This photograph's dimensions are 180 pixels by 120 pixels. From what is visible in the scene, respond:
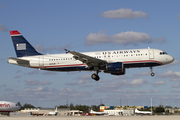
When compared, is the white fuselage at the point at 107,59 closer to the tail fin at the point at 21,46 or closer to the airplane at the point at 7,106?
the tail fin at the point at 21,46

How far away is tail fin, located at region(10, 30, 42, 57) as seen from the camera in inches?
2170

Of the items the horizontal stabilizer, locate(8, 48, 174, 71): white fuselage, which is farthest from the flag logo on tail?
the horizontal stabilizer

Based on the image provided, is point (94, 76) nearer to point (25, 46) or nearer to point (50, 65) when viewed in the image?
point (50, 65)

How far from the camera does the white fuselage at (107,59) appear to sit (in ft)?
158

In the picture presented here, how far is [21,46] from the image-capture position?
2203 inches

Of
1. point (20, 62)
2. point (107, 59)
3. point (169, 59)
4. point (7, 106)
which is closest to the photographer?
point (169, 59)

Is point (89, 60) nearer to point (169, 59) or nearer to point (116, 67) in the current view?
point (116, 67)

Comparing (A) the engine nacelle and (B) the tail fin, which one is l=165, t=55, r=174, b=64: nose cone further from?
(B) the tail fin

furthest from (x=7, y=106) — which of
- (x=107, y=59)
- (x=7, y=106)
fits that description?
(x=107, y=59)

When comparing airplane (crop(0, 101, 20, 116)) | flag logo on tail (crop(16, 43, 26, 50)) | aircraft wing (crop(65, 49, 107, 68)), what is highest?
flag logo on tail (crop(16, 43, 26, 50))

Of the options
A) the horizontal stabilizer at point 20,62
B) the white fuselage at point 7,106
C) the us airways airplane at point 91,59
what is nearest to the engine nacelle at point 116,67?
the us airways airplane at point 91,59

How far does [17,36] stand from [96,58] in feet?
62.8

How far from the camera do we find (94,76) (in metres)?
51.8

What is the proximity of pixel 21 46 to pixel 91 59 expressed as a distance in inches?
Answer: 661
